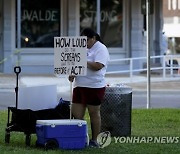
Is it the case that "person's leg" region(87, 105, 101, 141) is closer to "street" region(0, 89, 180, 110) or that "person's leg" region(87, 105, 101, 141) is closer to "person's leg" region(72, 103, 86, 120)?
"person's leg" region(72, 103, 86, 120)

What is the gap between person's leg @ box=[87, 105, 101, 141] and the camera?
361 inches

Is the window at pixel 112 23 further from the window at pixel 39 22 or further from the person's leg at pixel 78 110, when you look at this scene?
the person's leg at pixel 78 110

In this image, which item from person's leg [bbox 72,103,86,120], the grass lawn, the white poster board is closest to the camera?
the grass lawn

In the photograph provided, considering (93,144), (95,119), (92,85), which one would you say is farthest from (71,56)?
(93,144)

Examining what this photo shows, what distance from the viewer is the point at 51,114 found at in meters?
9.38

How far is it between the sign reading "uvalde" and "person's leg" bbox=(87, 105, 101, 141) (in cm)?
56

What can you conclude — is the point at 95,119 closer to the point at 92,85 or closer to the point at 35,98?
the point at 92,85

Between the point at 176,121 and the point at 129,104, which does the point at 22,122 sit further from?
the point at 176,121

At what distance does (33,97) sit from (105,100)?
131 centimetres

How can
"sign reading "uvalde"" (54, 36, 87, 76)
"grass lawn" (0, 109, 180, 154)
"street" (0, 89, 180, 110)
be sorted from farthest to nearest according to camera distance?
1. "street" (0, 89, 180, 110)
2. "sign reading "uvalde"" (54, 36, 87, 76)
3. "grass lawn" (0, 109, 180, 154)

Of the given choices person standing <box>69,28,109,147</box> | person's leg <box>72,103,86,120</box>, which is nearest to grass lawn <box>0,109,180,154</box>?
person standing <box>69,28,109,147</box>

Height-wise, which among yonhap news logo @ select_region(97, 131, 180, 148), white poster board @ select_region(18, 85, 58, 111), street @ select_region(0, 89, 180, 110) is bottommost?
yonhap news logo @ select_region(97, 131, 180, 148)

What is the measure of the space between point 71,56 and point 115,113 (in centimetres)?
149

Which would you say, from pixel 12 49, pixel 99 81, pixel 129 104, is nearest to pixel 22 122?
pixel 99 81
